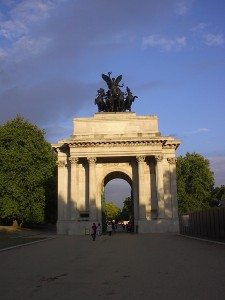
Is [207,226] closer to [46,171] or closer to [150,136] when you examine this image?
[150,136]

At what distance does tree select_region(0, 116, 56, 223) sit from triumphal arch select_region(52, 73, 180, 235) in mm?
4939

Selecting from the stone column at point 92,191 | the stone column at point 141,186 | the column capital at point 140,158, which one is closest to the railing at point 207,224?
the stone column at point 141,186

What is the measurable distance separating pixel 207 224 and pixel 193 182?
42182 millimetres

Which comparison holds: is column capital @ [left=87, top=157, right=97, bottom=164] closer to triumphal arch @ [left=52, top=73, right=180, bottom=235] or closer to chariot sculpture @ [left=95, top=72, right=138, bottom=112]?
triumphal arch @ [left=52, top=73, right=180, bottom=235]

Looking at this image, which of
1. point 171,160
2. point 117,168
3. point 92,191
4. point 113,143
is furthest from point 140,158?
point 92,191

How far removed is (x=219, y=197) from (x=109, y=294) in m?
93.4

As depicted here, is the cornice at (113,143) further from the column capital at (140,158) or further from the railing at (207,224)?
the railing at (207,224)

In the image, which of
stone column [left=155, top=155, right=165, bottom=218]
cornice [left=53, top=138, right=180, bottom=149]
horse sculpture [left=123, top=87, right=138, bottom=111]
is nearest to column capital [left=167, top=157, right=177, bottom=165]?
stone column [left=155, top=155, right=165, bottom=218]

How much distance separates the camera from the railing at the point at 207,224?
24142 millimetres

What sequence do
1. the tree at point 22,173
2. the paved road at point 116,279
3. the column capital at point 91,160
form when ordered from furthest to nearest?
the tree at point 22,173 < the column capital at point 91,160 < the paved road at point 116,279

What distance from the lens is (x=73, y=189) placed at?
43.7 metres

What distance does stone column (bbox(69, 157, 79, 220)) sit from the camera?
43.1 m

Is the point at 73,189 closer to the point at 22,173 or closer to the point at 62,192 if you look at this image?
the point at 62,192

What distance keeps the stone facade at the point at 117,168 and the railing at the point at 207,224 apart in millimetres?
8730
